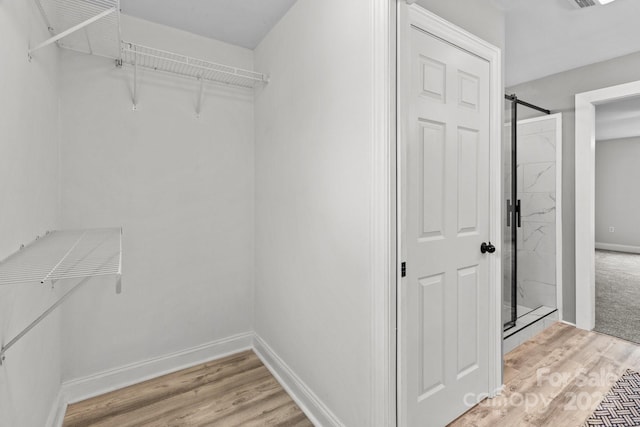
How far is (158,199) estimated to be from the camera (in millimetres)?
2154

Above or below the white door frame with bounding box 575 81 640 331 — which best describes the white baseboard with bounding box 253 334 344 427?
below

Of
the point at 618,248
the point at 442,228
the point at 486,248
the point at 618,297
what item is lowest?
the point at 618,297

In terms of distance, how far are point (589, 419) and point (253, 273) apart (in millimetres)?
2329

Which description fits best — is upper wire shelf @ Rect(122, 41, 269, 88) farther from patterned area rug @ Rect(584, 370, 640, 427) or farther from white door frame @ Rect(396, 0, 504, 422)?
patterned area rug @ Rect(584, 370, 640, 427)

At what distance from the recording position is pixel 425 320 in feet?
4.97

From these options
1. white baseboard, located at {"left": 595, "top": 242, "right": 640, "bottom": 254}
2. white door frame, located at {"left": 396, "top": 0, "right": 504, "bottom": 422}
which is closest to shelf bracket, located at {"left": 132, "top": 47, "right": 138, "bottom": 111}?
white door frame, located at {"left": 396, "top": 0, "right": 504, "bottom": 422}

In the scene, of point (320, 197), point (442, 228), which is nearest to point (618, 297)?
point (442, 228)

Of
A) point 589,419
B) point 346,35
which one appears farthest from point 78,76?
point 589,419

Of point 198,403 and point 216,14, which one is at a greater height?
point 216,14

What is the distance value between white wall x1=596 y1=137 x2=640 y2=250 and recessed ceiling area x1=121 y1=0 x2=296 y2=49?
27.2 ft

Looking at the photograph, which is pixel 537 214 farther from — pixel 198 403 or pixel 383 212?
pixel 198 403

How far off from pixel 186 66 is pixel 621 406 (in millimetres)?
3535

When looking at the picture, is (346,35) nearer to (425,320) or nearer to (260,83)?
(260,83)

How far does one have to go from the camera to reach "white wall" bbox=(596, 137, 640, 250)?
Result: 21.5 feet
